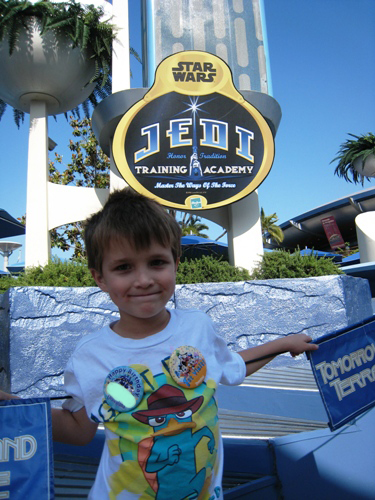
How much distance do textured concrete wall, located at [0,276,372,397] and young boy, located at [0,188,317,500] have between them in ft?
12.4

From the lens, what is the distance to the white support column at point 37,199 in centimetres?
723

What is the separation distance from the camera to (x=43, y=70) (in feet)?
25.8

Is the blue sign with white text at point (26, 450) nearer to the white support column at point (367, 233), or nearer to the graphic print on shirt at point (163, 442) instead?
the graphic print on shirt at point (163, 442)

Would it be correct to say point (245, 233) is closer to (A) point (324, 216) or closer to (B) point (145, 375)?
(B) point (145, 375)

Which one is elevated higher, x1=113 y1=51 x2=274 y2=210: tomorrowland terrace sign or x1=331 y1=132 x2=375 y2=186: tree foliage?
x1=331 y1=132 x2=375 y2=186: tree foliage

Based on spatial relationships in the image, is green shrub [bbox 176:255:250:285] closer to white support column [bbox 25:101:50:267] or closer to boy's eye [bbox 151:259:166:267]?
white support column [bbox 25:101:50:267]

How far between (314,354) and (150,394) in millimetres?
715

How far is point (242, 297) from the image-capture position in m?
5.53

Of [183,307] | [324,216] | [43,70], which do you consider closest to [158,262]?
[183,307]

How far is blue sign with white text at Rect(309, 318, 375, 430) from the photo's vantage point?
1648 mm

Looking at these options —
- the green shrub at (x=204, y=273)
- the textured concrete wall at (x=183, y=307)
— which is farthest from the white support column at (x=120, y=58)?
the textured concrete wall at (x=183, y=307)

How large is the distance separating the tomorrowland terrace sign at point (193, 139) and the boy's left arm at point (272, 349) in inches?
207

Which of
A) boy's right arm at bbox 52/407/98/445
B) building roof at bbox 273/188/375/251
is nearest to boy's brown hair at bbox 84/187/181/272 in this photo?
boy's right arm at bbox 52/407/98/445

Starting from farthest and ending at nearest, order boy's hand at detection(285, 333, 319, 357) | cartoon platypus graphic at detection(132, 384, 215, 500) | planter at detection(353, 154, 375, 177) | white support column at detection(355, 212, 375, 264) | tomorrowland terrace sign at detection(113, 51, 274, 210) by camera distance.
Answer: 1. planter at detection(353, 154, 375, 177)
2. white support column at detection(355, 212, 375, 264)
3. tomorrowland terrace sign at detection(113, 51, 274, 210)
4. boy's hand at detection(285, 333, 319, 357)
5. cartoon platypus graphic at detection(132, 384, 215, 500)
